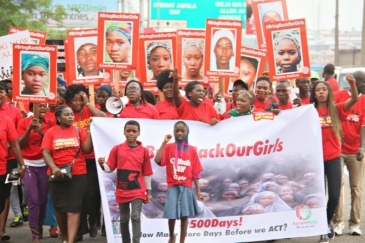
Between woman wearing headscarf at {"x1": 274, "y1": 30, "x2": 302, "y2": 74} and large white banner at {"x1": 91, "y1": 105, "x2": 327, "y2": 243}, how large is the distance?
5.30 ft

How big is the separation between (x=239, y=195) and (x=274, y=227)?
53 cm

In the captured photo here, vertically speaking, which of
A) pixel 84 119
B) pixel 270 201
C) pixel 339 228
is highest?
pixel 84 119

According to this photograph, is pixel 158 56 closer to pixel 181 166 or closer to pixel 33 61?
pixel 33 61

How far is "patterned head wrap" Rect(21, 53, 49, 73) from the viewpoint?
1005cm

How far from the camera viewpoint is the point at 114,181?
9.23 m


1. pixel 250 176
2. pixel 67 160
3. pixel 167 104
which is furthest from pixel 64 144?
pixel 250 176

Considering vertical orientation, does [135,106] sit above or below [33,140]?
above

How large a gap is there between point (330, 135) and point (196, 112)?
1563 mm

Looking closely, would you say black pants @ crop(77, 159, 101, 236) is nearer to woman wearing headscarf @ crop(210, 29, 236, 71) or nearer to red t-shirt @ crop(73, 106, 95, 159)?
red t-shirt @ crop(73, 106, 95, 159)

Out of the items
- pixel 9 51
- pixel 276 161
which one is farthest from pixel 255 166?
pixel 9 51

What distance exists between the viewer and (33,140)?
9891mm

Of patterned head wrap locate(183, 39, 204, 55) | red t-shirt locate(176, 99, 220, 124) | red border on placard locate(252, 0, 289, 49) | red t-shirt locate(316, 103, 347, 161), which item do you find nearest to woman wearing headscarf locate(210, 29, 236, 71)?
patterned head wrap locate(183, 39, 204, 55)

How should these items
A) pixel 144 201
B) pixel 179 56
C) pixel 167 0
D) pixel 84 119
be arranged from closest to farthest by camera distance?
1. pixel 144 201
2. pixel 84 119
3. pixel 179 56
4. pixel 167 0

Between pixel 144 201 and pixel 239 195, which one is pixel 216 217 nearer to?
pixel 239 195
